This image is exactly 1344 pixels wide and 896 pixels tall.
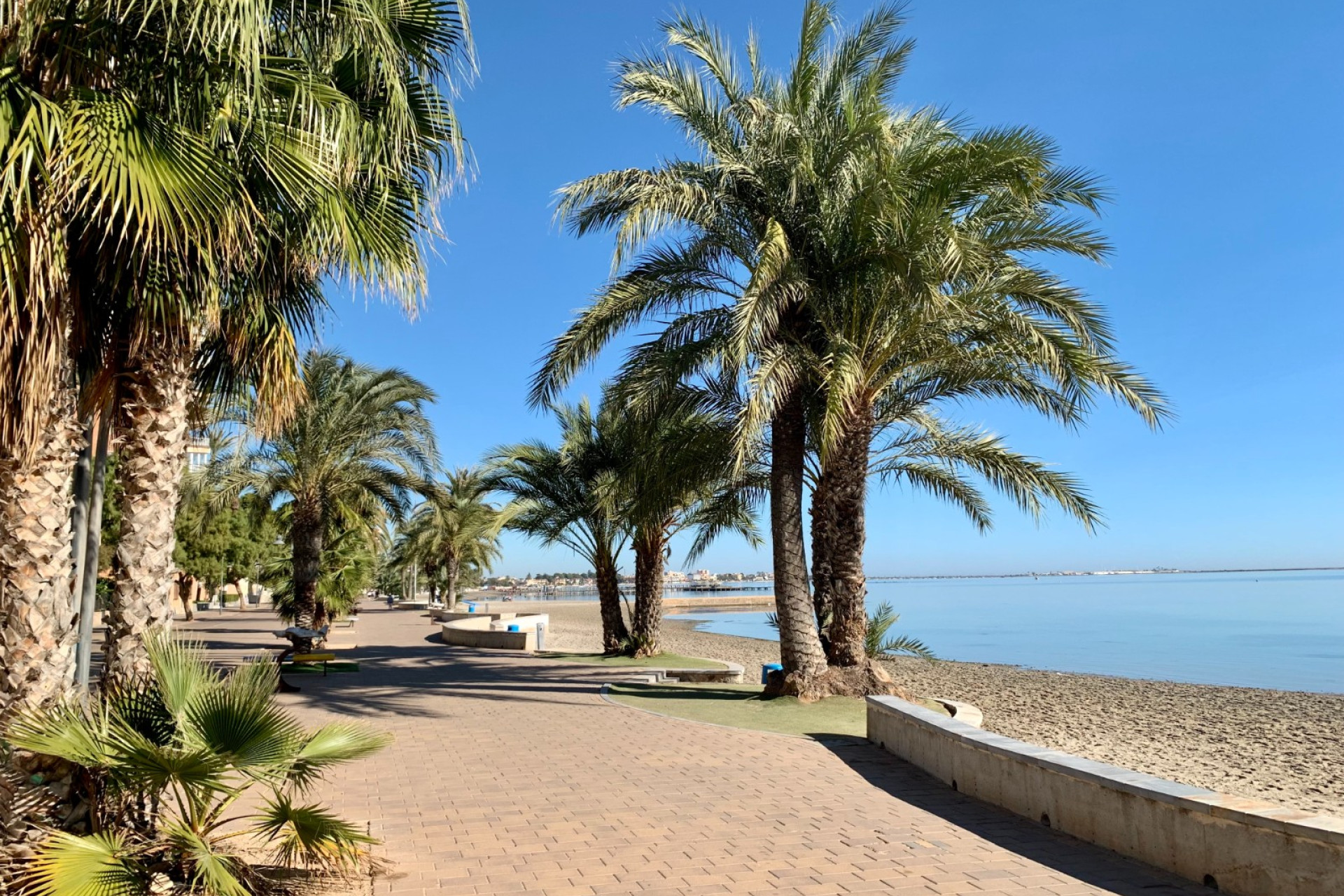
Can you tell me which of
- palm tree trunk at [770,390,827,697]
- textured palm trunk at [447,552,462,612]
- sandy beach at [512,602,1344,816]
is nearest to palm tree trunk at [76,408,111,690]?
palm tree trunk at [770,390,827,697]

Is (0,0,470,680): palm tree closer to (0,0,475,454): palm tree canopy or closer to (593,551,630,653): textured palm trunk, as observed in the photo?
(0,0,475,454): palm tree canopy

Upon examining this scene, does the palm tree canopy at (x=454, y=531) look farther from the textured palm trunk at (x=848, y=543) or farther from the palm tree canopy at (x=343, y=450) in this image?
the textured palm trunk at (x=848, y=543)

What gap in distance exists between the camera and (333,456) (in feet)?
68.3

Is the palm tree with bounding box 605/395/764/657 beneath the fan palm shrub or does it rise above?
above

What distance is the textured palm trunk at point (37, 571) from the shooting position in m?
4.57

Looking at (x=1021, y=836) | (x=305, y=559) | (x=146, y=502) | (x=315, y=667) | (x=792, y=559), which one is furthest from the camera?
(x=305, y=559)

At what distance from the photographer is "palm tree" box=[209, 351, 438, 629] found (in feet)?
67.2

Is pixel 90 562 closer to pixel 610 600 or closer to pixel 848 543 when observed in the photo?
pixel 848 543

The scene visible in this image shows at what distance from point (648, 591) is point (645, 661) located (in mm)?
1726

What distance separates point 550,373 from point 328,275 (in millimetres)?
5650

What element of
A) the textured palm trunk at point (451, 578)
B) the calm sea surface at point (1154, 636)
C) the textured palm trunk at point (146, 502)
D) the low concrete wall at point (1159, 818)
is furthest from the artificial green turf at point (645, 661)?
the textured palm trunk at point (451, 578)

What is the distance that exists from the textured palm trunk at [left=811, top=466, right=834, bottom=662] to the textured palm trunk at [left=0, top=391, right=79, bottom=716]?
9319mm

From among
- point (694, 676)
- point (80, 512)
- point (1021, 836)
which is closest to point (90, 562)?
point (80, 512)

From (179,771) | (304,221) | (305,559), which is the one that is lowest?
(179,771)
